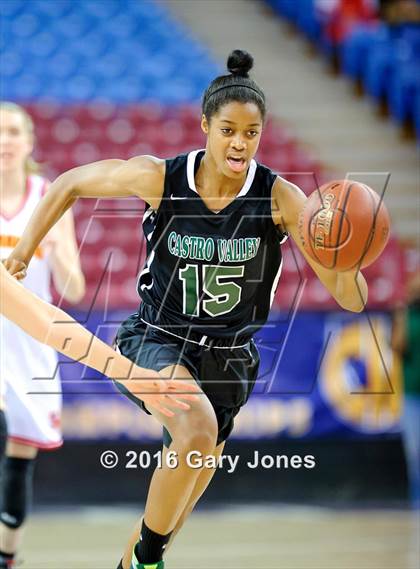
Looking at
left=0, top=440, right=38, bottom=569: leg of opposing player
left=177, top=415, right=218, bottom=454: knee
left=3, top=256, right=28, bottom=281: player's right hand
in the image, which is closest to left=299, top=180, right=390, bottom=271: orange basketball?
left=177, top=415, right=218, bottom=454: knee

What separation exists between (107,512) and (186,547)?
1.21 m

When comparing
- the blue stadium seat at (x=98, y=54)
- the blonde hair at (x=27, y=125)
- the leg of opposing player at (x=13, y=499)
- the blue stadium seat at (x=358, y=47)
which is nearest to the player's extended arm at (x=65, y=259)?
the blonde hair at (x=27, y=125)

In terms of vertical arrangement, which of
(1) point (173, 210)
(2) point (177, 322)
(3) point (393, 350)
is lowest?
(3) point (393, 350)

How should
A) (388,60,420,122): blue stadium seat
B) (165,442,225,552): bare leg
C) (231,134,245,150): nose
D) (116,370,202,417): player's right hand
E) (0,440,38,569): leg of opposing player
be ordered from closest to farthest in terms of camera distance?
(116,370,202,417): player's right hand, (231,134,245,150): nose, (165,442,225,552): bare leg, (0,440,38,569): leg of opposing player, (388,60,420,122): blue stadium seat

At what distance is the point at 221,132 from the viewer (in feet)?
11.3

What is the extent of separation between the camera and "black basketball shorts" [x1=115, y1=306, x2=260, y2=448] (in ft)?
11.8

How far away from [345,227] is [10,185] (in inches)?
75.7

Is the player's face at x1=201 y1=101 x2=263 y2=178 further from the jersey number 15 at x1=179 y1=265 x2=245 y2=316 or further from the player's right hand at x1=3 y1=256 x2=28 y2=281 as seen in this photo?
the player's right hand at x1=3 y1=256 x2=28 y2=281

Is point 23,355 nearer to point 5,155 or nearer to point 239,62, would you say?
point 5,155

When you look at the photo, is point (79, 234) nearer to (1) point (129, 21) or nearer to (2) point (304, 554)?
(2) point (304, 554)

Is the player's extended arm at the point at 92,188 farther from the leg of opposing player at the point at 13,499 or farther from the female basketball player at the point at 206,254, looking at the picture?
the leg of opposing player at the point at 13,499

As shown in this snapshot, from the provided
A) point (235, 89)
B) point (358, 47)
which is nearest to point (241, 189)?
point (235, 89)

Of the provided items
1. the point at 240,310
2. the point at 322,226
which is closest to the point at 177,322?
the point at 240,310

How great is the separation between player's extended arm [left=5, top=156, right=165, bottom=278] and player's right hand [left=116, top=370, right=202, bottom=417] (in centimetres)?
73
